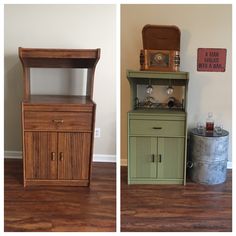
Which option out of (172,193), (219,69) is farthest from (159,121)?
(219,69)

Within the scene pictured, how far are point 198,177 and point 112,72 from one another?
1.21 metres

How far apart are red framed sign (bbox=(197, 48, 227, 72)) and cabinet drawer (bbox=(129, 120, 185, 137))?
0.62 m

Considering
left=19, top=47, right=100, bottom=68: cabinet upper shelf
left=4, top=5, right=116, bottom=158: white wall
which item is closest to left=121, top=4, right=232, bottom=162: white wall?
left=4, top=5, right=116, bottom=158: white wall

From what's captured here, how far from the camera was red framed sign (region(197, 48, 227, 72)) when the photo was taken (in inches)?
105

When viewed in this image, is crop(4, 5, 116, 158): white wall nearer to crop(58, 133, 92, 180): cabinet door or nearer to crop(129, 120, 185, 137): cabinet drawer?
crop(129, 120, 185, 137): cabinet drawer

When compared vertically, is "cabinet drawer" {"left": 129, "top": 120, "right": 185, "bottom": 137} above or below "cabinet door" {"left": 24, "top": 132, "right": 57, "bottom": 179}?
above

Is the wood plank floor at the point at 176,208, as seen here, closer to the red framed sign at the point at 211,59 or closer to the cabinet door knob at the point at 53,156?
the cabinet door knob at the point at 53,156

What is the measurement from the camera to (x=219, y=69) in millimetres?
2713

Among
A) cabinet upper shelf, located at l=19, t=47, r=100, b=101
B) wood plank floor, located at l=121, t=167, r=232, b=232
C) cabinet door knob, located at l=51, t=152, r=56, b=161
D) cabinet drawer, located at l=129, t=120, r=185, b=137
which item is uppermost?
cabinet upper shelf, located at l=19, t=47, r=100, b=101

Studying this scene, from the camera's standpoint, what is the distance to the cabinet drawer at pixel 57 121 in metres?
2.28

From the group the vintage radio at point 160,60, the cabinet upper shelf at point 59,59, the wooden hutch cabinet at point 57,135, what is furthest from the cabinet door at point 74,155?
the vintage radio at point 160,60

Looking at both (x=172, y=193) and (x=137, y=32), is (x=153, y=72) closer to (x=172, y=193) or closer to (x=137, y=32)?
(x=137, y=32)

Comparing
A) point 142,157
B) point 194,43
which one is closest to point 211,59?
point 194,43

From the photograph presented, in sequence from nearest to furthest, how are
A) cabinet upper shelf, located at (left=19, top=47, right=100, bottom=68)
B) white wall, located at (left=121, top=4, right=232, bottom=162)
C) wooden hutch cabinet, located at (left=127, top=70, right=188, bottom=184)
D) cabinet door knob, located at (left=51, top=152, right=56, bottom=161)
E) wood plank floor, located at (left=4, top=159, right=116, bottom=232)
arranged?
1. wood plank floor, located at (left=4, top=159, right=116, bottom=232)
2. cabinet upper shelf, located at (left=19, top=47, right=100, bottom=68)
3. cabinet door knob, located at (left=51, top=152, right=56, bottom=161)
4. wooden hutch cabinet, located at (left=127, top=70, right=188, bottom=184)
5. white wall, located at (left=121, top=4, right=232, bottom=162)
